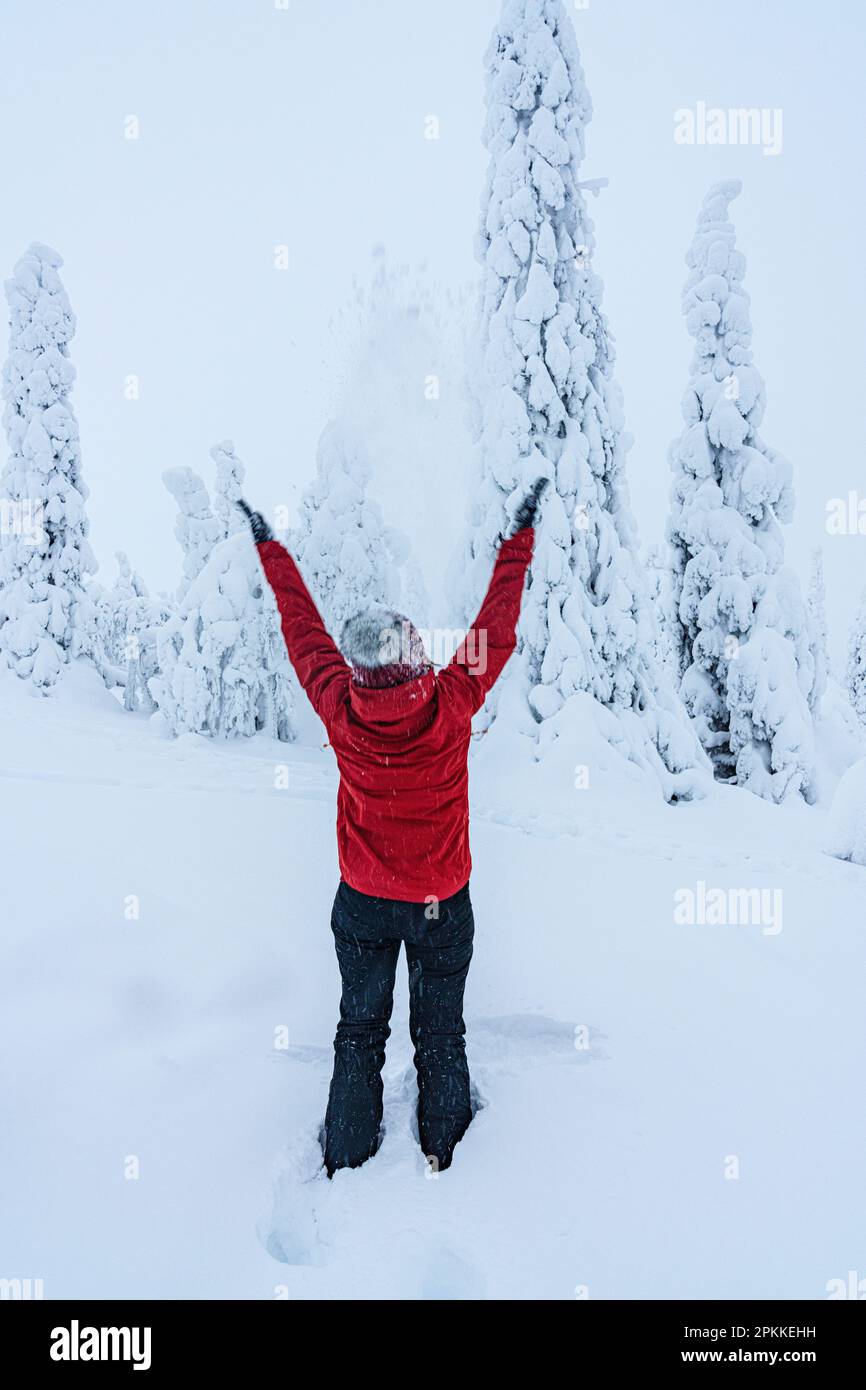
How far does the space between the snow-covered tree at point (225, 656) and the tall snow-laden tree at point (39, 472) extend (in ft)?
18.8

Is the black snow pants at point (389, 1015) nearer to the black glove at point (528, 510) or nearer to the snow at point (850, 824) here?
the black glove at point (528, 510)

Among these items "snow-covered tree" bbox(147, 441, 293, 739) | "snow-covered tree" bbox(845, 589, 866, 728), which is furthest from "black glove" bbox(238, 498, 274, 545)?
"snow-covered tree" bbox(845, 589, 866, 728)

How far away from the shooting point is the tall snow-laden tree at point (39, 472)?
20.9 metres

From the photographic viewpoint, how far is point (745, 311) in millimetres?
14320

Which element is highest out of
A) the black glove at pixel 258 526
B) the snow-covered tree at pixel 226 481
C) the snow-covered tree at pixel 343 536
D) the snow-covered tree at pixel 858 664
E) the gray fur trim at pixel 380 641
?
the snow-covered tree at pixel 226 481

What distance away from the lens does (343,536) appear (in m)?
17.5

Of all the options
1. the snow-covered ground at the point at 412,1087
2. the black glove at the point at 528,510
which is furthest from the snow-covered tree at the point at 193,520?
the black glove at the point at 528,510

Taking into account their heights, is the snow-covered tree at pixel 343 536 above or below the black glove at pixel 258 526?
above

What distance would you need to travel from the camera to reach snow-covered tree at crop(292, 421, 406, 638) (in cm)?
1730

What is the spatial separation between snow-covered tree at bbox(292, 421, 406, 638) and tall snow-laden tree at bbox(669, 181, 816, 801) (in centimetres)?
727

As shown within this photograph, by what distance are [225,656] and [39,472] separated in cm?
1000

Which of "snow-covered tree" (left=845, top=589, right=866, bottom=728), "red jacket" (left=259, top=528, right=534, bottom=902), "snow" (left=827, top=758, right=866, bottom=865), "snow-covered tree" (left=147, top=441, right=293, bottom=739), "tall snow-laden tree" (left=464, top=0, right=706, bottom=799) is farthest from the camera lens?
"snow-covered tree" (left=845, top=589, right=866, bottom=728)

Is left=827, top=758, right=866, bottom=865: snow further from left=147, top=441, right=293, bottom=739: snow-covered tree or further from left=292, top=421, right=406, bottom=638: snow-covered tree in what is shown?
left=147, top=441, right=293, bottom=739: snow-covered tree
